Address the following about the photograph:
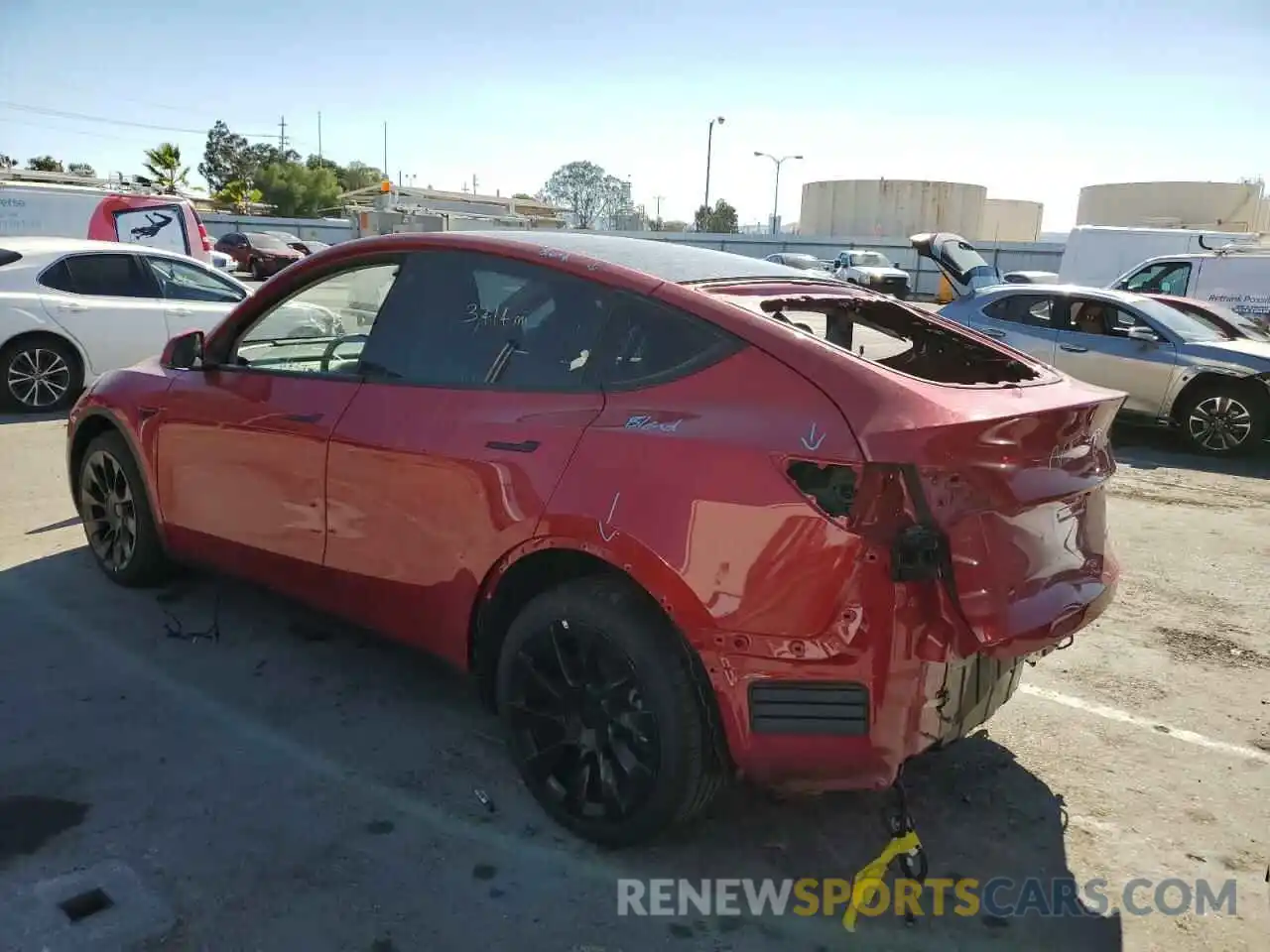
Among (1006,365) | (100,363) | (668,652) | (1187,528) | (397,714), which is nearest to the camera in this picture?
(668,652)

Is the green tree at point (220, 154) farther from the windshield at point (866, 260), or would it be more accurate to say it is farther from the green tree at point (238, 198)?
the windshield at point (866, 260)

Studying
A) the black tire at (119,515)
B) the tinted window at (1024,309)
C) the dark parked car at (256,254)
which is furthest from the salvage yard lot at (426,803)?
the dark parked car at (256,254)

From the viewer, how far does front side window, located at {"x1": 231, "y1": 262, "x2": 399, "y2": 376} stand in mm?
3698

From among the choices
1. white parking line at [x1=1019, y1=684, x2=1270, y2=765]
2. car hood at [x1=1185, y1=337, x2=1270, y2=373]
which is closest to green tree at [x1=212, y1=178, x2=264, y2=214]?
car hood at [x1=1185, y1=337, x2=1270, y2=373]

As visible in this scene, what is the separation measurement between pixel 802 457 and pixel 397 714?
2.01 m

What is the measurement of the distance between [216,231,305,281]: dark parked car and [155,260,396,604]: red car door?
93.0ft

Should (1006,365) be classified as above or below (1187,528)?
above

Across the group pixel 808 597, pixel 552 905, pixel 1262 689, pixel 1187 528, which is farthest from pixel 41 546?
pixel 1187 528

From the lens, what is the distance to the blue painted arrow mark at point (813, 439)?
2.45 meters

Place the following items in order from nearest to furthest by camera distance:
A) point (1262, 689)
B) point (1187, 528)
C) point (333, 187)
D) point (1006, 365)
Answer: point (1006, 365) → point (1262, 689) → point (1187, 528) → point (333, 187)

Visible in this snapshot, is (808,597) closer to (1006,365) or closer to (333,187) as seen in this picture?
(1006,365)

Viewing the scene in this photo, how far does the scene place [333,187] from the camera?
81188mm

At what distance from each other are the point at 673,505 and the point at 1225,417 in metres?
8.68

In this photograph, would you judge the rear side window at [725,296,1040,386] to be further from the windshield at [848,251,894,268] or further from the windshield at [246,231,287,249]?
the windshield at [848,251,894,268]
